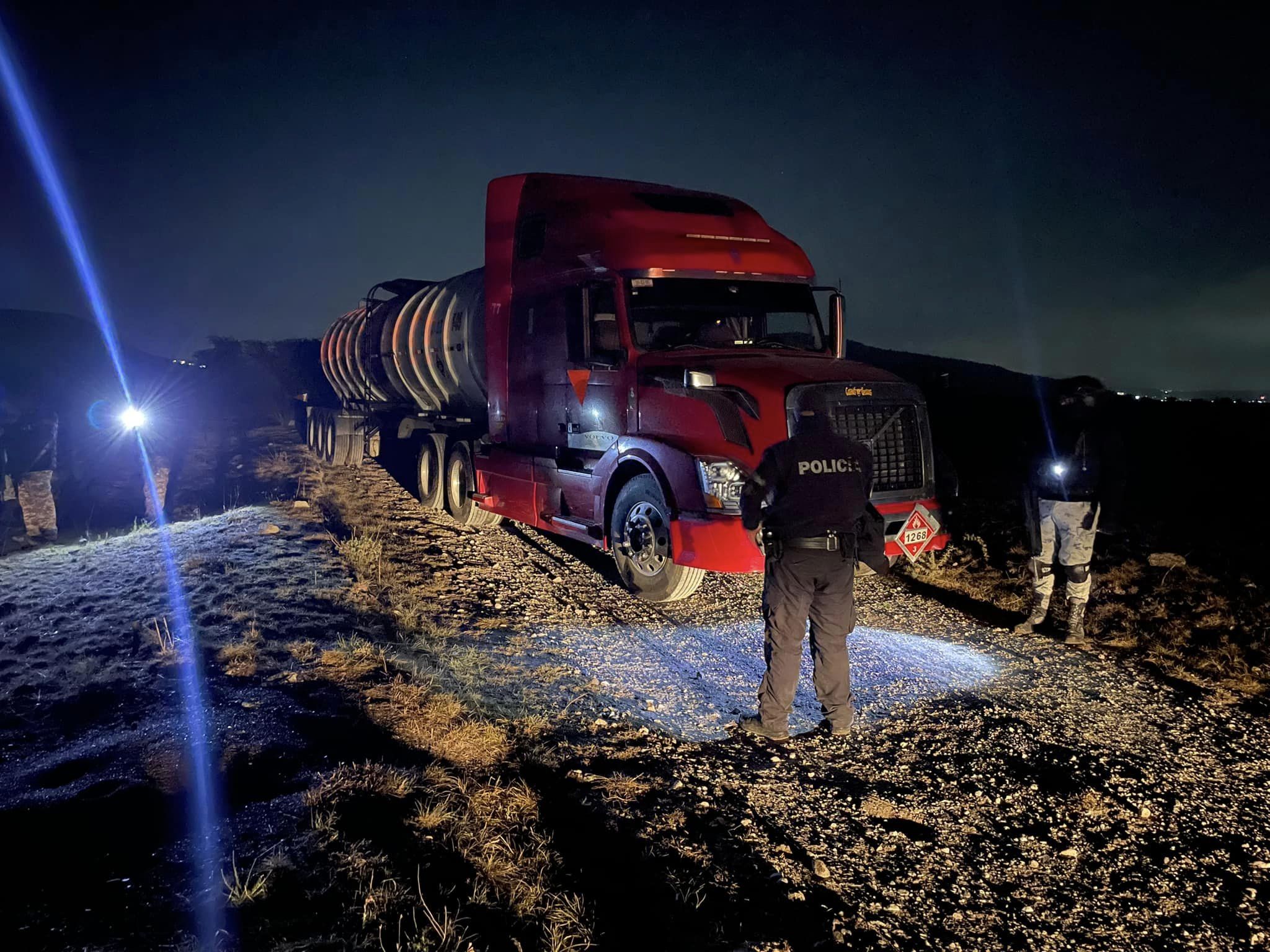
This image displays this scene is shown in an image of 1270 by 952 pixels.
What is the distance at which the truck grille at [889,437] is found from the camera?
604 centimetres

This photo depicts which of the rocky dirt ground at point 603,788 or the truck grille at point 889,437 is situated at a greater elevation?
the truck grille at point 889,437

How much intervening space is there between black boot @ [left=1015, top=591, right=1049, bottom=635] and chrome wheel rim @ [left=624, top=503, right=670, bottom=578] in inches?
111

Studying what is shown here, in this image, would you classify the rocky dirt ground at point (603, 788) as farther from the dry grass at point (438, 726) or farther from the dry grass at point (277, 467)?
the dry grass at point (277, 467)

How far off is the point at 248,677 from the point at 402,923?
2768 millimetres

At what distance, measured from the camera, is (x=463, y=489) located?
10.1 m

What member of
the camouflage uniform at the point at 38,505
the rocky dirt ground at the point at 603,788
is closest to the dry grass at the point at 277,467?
the camouflage uniform at the point at 38,505

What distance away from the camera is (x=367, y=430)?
1433cm

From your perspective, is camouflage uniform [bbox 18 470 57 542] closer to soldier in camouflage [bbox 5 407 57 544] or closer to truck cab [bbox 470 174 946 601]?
soldier in camouflage [bbox 5 407 57 544]

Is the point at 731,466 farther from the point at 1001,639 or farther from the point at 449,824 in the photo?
the point at 449,824

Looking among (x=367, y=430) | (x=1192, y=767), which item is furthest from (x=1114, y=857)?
(x=367, y=430)

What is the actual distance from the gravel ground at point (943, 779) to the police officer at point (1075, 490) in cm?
55

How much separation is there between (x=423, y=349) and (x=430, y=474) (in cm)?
176

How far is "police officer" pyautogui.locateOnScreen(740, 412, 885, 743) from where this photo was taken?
424 cm

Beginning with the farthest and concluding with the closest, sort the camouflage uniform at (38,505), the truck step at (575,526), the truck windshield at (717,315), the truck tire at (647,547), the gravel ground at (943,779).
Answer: the camouflage uniform at (38,505) → the truck step at (575,526) → the truck windshield at (717,315) → the truck tire at (647,547) → the gravel ground at (943,779)
